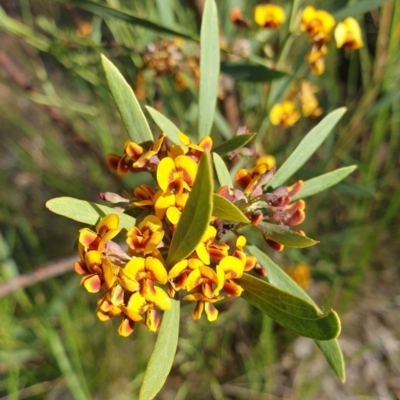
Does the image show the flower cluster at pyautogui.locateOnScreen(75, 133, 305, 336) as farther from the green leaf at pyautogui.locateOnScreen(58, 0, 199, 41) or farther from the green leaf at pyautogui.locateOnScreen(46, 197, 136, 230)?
the green leaf at pyautogui.locateOnScreen(58, 0, 199, 41)

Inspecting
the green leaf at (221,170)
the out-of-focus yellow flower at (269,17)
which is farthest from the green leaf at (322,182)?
the out-of-focus yellow flower at (269,17)

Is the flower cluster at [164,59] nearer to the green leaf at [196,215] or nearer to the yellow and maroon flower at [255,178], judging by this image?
the yellow and maroon flower at [255,178]

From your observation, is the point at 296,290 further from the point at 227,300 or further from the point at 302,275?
the point at 227,300

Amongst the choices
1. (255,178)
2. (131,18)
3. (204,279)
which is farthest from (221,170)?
(131,18)

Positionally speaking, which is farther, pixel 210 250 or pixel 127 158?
pixel 127 158

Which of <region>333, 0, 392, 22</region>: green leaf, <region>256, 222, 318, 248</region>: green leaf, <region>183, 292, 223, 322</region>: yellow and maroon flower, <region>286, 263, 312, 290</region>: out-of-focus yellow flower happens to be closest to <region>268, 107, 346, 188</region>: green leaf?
<region>256, 222, 318, 248</region>: green leaf

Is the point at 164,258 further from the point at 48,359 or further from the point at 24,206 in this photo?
the point at 24,206
